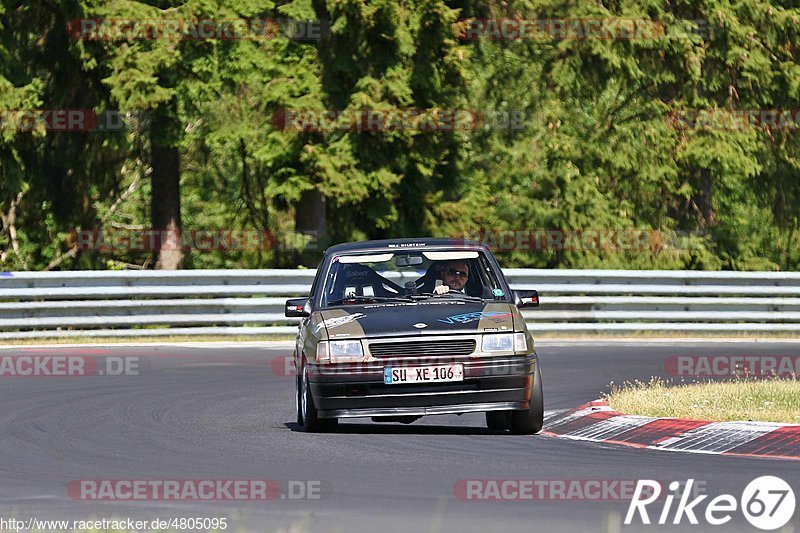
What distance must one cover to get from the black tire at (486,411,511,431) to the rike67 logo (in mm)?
3509

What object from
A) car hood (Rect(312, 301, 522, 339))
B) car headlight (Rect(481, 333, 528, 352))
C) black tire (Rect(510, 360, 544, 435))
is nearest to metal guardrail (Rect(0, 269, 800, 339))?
car hood (Rect(312, 301, 522, 339))

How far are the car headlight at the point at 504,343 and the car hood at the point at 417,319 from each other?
0.06 metres

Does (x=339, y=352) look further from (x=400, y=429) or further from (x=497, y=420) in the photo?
(x=497, y=420)

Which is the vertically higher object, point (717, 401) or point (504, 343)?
point (504, 343)

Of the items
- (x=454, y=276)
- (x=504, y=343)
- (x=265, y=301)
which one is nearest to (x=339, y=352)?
(x=504, y=343)

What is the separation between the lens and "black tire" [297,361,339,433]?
12336 millimetres

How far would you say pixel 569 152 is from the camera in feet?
117

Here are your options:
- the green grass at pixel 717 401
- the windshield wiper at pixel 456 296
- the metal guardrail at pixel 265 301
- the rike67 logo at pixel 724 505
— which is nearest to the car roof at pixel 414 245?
the windshield wiper at pixel 456 296

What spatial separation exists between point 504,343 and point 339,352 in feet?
3.96

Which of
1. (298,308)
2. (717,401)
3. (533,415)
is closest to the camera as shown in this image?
(533,415)

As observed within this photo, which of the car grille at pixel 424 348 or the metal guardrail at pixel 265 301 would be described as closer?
the car grille at pixel 424 348

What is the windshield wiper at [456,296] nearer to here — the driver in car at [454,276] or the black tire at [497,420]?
the driver in car at [454,276]

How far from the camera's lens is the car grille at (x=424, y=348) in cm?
1181

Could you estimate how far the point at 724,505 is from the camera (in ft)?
28.1
